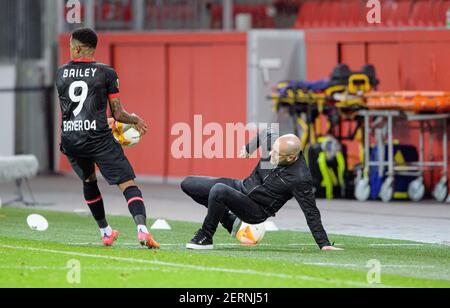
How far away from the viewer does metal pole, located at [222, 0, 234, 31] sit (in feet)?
88.4

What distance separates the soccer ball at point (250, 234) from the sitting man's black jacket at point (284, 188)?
0.83m

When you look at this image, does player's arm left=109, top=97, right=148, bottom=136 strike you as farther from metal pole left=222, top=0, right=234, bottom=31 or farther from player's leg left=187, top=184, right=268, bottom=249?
metal pole left=222, top=0, right=234, bottom=31

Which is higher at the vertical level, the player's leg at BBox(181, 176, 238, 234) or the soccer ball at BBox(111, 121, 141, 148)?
the soccer ball at BBox(111, 121, 141, 148)

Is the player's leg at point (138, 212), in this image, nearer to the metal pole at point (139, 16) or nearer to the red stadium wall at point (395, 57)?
the red stadium wall at point (395, 57)

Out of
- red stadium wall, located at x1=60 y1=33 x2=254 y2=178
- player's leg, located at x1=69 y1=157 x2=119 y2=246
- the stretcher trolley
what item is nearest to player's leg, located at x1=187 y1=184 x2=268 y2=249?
player's leg, located at x1=69 y1=157 x2=119 y2=246

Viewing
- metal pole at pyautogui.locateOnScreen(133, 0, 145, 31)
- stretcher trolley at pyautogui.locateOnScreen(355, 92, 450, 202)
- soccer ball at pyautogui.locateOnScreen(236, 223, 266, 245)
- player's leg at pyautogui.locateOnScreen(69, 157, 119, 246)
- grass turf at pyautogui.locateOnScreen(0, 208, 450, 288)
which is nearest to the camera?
grass turf at pyautogui.locateOnScreen(0, 208, 450, 288)

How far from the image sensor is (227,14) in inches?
1064

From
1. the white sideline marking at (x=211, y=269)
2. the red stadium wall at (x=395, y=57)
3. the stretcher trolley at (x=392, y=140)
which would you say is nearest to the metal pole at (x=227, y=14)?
the red stadium wall at (x=395, y=57)

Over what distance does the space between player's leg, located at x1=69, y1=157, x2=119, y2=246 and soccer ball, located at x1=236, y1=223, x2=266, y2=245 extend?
54.7 inches

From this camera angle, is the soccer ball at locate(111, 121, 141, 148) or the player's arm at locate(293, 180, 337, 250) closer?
the player's arm at locate(293, 180, 337, 250)

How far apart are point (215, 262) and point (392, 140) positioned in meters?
10.8

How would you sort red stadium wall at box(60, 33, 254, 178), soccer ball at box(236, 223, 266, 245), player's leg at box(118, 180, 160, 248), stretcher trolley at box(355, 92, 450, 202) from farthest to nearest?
red stadium wall at box(60, 33, 254, 178)
stretcher trolley at box(355, 92, 450, 202)
soccer ball at box(236, 223, 266, 245)
player's leg at box(118, 180, 160, 248)

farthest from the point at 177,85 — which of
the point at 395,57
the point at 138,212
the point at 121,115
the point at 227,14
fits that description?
the point at 138,212

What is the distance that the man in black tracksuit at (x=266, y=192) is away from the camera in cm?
1278
